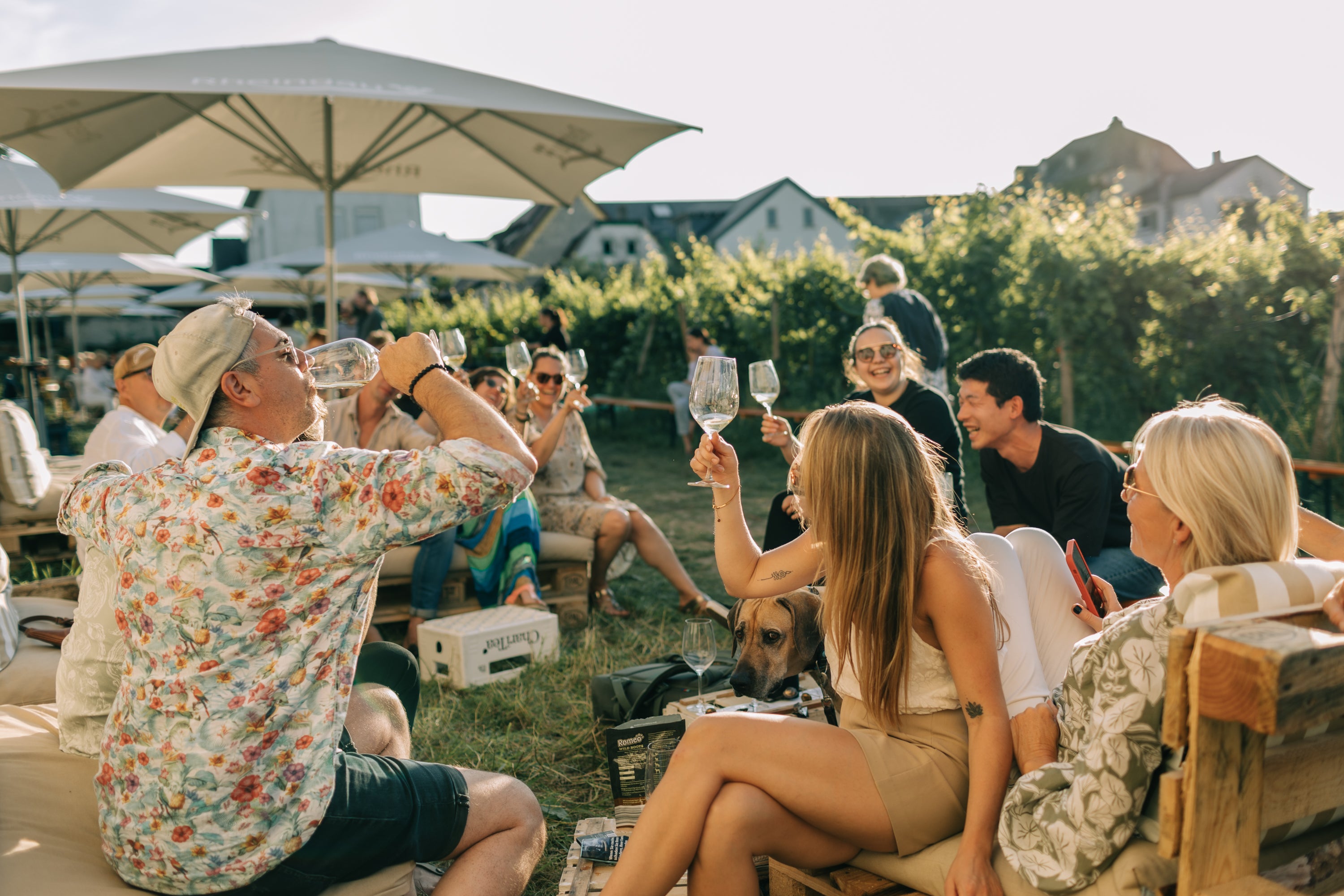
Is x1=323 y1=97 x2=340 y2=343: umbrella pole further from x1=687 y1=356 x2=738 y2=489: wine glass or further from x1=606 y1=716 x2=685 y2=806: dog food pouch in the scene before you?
x1=687 y1=356 x2=738 y2=489: wine glass

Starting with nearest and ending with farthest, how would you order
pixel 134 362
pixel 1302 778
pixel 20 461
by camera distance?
pixel 1302 778 < pixel 134 362 < pixel 20 461

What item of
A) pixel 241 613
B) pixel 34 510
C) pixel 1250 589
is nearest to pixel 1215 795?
pixel 1250 589

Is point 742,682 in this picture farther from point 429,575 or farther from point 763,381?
point 429,575

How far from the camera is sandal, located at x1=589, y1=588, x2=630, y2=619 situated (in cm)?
576

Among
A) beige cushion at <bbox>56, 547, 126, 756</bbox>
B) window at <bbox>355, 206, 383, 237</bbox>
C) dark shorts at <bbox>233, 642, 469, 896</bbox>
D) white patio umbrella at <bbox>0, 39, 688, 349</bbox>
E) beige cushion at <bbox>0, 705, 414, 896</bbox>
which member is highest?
window at <bbox>355, 206, 383, 237</bbox>

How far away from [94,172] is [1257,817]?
703 cm

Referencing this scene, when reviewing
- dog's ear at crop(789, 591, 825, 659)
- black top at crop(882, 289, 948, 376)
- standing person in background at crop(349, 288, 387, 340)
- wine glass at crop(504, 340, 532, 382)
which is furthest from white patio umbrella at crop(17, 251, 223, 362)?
dog's ear at crop(789, 591, 825, 659)

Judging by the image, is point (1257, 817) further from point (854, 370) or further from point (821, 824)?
point (854, 370)

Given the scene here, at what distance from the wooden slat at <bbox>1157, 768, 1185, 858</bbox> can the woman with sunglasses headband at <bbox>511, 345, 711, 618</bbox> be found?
4.17m

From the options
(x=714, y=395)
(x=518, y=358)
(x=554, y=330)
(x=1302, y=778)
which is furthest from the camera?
(x=554, y=330)

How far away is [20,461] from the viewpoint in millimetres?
6375

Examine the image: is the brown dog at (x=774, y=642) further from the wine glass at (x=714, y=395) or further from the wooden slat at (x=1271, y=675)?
the wooden slat at (x=1271, y=675)

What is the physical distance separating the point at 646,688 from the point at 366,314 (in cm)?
846

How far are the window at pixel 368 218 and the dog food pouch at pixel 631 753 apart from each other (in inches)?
1545
